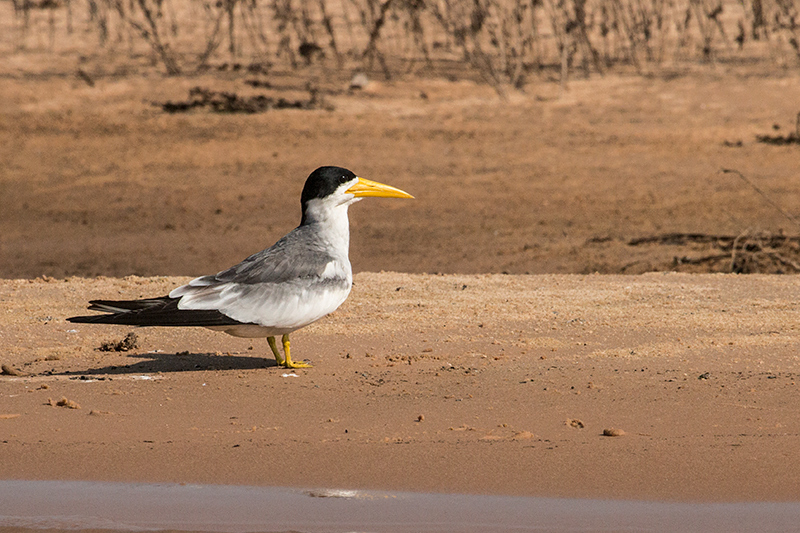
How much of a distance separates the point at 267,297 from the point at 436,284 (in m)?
2.76

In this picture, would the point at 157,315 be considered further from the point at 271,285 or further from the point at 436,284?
the point at 436,284

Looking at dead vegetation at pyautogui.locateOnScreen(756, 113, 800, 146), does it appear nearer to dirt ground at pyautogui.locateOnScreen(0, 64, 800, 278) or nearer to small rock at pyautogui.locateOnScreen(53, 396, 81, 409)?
dirt ground at pyautogui.locateOnScreen(0, 64, 800, 278)

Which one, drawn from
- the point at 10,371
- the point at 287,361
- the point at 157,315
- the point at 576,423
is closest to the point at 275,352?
the point at 287,361

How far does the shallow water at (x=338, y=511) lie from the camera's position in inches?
147

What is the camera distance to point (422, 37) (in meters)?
18.0

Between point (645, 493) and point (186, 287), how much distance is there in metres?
2.56

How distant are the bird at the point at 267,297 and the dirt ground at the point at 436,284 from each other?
313 mm

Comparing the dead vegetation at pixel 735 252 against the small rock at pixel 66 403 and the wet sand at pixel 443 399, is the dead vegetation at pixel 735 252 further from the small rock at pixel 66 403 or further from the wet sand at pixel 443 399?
the small rock at pixel 66 403

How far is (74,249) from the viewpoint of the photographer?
452 inches

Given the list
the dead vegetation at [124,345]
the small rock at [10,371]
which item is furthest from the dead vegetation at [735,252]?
the small rock at [10,371]

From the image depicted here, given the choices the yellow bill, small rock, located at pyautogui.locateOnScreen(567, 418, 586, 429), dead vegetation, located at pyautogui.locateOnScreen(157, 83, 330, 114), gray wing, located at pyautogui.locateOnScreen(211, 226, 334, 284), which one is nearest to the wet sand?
small rock, located at pyautogui.locateOnScreen(567, 418, 586, 429)

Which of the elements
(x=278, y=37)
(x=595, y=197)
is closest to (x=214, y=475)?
(x=595, y=197)

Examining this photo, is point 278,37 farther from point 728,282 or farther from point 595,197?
point 728,282

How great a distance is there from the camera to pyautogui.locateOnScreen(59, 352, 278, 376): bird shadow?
5648mm
